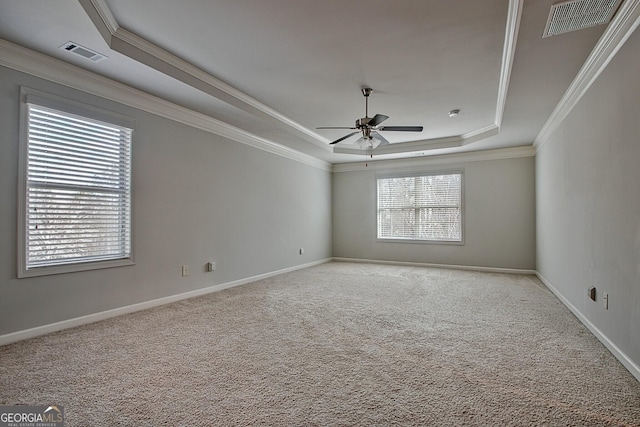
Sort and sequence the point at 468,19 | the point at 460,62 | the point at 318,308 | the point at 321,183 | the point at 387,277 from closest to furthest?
the point at 468,19
the point at 460,62
the point at 318,308
the point at 387,277
the point at 321,183

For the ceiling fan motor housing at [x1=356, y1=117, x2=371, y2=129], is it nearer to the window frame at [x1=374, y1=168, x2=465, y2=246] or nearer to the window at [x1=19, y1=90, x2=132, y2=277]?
the window at [x1=19, y1=90, x2=132, y2=277]

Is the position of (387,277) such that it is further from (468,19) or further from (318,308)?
(468,19)

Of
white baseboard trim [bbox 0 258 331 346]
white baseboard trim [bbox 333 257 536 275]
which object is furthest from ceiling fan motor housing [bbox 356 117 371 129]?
white baseboard trim [bbox 333 257 536 275]

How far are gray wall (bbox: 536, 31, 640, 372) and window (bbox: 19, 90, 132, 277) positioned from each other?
4.44m

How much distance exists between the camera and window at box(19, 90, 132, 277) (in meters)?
2.83

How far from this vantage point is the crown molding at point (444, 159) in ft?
20.2

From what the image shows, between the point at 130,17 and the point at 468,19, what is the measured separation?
257cm

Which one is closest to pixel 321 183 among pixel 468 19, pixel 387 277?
pixel 387 277

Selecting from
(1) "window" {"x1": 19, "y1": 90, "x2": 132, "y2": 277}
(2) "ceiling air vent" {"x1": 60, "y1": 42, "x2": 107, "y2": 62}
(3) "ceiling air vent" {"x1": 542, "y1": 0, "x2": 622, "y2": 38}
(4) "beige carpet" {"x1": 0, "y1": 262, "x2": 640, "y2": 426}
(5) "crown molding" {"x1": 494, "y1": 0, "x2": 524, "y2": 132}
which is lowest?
(4) "beige carpet" {"x1": 0, "y1": 262, "x2": 640, "y2": 426}

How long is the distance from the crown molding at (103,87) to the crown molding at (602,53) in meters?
4.17

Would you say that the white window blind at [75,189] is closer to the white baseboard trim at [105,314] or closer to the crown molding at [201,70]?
the white baseboard trim at [105,314]

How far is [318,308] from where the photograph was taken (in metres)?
3.77

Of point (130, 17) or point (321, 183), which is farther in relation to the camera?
point (321, 183)

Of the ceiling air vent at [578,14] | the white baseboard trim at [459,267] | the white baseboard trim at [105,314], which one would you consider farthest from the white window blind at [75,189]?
the white baseboard trim at [459,267]
